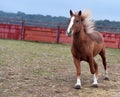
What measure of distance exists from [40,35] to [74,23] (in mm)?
20042

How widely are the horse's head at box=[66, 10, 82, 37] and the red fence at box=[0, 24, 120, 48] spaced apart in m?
18.4

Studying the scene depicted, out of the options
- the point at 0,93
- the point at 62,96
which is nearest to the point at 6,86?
the point at 0,93

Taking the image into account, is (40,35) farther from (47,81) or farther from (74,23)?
(74,23)

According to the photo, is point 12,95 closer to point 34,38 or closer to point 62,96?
point 62,96

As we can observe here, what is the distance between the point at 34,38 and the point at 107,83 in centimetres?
1883

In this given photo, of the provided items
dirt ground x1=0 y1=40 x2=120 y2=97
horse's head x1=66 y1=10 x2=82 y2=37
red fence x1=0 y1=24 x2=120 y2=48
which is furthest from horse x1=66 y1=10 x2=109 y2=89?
red fence x1=0 y1=24 x2=120 y2=48

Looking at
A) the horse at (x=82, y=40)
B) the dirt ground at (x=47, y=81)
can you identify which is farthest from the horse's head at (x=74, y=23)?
the dirt ground at (x=47, y=81)

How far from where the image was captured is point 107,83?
11406 mm

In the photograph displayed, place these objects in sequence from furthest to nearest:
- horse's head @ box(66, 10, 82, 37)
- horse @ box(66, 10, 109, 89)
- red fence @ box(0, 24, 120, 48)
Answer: red fence @ box(0, 24, 120, 48) → horse @ box(66, 10, 109, 89) → horse's head @ box(66, 10, 82, 37)

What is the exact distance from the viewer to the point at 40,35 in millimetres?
29984

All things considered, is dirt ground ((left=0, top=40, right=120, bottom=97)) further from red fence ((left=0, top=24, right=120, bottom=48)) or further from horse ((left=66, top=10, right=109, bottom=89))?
red fence ((left=0, top=24, right=120, bottom=48))

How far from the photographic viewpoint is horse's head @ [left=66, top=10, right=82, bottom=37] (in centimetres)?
985

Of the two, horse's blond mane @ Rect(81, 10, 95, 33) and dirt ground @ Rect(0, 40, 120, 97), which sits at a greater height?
horse's blond mane @ Rect(81, 10, 95, 33)

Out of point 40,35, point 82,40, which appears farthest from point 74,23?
point 40,35
